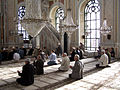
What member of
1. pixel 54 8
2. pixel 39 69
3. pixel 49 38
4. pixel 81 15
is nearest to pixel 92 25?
pixel 81 15

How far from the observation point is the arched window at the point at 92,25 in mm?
13312

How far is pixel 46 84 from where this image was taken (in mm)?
5211

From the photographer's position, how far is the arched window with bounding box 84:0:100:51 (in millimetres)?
13312

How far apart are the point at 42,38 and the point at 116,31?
588 centimetres

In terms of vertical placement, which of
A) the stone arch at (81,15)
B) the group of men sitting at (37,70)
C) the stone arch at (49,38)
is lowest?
the group of men sitting at (37,70)

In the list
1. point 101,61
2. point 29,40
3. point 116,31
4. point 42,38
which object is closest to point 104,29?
point 116,31

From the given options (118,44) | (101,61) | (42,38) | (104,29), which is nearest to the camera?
(101,61)

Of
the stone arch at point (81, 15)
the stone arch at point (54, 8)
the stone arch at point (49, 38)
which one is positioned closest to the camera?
the stone arch at point (49, 38)

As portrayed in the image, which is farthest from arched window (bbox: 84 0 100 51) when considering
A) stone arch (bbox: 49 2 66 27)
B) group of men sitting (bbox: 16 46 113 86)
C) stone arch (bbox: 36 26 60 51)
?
group of men sitting (bbox: 16 46 113 86)

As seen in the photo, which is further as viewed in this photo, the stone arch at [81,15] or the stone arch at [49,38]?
the stone arch at [81,15]

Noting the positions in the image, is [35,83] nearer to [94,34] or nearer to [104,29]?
[104,29]

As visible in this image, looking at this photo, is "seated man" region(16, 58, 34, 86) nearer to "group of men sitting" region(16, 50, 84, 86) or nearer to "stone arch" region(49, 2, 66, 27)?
"group of men sitting" region(16, 50, 84, 86)

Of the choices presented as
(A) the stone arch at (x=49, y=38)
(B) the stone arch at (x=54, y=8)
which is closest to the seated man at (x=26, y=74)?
(A) the stone arch at (x=49, y=38)

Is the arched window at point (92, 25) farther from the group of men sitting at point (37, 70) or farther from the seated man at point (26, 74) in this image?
the seated man at point (26, 74)
